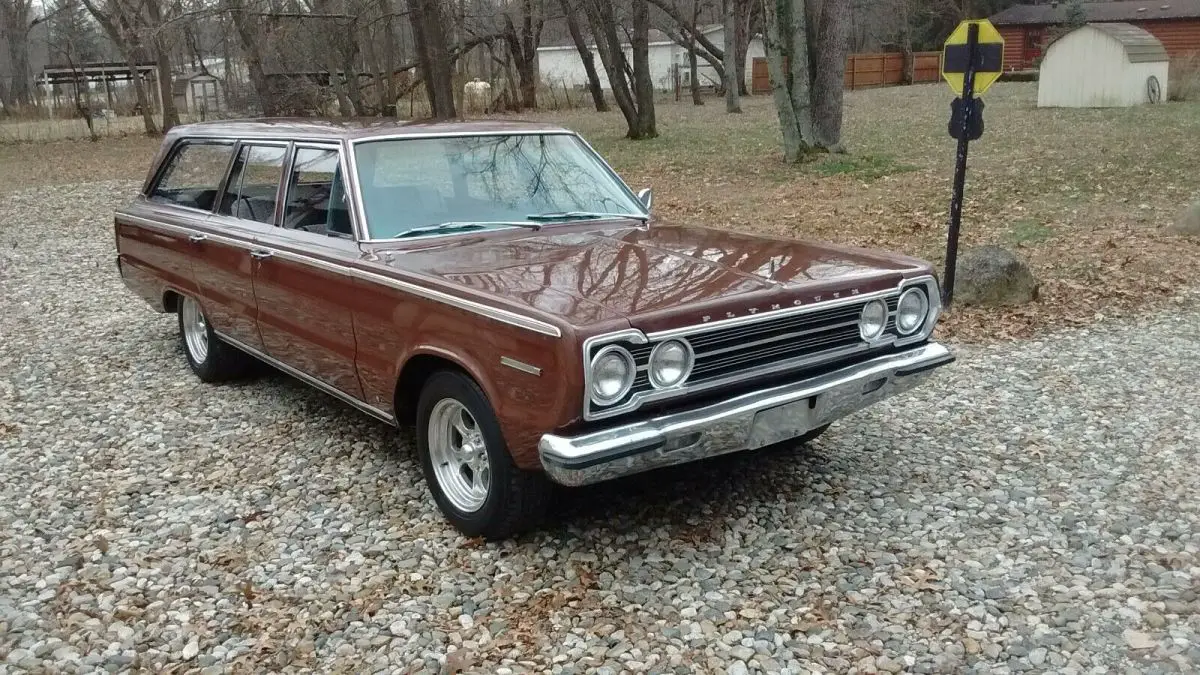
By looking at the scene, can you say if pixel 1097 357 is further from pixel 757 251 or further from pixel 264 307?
pixel 264 307

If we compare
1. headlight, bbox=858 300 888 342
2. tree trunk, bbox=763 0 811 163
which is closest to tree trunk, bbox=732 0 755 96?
tree trunk, bbox=763 0 811 163

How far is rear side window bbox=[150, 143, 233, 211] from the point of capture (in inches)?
242

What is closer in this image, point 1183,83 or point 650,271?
point 650,271

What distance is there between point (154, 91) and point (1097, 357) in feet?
136

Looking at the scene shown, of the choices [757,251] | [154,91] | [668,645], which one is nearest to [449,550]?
[668,645]

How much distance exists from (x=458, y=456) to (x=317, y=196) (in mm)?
1615

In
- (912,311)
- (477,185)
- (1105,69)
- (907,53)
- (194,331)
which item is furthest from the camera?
(907,53)

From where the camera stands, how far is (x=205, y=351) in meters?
6.62

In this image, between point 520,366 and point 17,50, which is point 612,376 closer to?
point 520,366

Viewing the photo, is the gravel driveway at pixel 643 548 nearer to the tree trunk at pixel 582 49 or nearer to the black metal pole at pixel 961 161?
the black metal pole at pixel 961 161

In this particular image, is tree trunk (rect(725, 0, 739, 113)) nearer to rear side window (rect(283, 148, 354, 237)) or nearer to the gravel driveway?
the gravel driveway

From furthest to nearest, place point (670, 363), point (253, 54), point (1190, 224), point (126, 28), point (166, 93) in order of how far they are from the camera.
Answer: point (166, 93) < point (126, 28) < point (253, 54) < point (1190, 224) < point (670, 363)

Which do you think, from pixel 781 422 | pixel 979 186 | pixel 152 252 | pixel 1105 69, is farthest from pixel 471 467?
pixel 1105 69

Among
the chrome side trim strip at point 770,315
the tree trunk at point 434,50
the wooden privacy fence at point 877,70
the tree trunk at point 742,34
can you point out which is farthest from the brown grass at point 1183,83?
the chrome side trim strip at point 770,315
